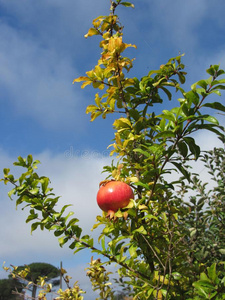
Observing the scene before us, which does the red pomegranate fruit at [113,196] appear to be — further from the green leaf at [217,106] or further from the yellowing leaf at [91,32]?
the yellowing leaf at [91,32]

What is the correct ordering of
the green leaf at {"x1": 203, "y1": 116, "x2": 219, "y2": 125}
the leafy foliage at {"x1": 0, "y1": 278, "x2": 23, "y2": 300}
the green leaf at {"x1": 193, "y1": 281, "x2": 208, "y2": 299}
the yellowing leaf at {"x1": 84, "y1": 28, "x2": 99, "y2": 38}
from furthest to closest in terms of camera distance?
the leafy foliage at {"x1": 0, "y1": 278, "x2": 23, "y2": 300}
the yellowing leaf at {"x1": 84, "y1": 28, "x2": 99, "y2": 38}
the green leaf at {"x1": 193, "y1": 281, "x2": 208, "y2": 299}
the green leaf at {"x1": 203, "y1": 116, "x2": 219, "y2": 125}

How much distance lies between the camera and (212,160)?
3.04m

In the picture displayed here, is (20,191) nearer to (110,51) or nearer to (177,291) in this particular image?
(110,51)

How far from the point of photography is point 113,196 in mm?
1493

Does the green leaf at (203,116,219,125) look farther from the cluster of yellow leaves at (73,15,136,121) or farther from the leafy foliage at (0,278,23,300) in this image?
the leafy foliage at (0,278,23,300)

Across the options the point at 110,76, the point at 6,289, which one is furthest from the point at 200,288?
the point at 6,289

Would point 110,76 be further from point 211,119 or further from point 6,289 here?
point 6,289

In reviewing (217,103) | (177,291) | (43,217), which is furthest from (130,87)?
(177,291)

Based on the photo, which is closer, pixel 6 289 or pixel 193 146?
pixel 193 146

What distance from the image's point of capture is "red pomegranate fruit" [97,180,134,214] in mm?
1495

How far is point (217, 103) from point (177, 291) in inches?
51.7

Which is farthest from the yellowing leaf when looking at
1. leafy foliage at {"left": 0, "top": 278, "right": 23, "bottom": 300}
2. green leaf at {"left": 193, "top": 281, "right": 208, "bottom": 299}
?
leafy foliage at {"left": 0, "top": 278, "right": 23, "bottom": 300}

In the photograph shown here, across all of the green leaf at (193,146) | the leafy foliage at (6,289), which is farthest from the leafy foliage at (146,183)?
the leafy foliage at (6,289)

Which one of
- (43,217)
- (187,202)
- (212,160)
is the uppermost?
(212,160)
